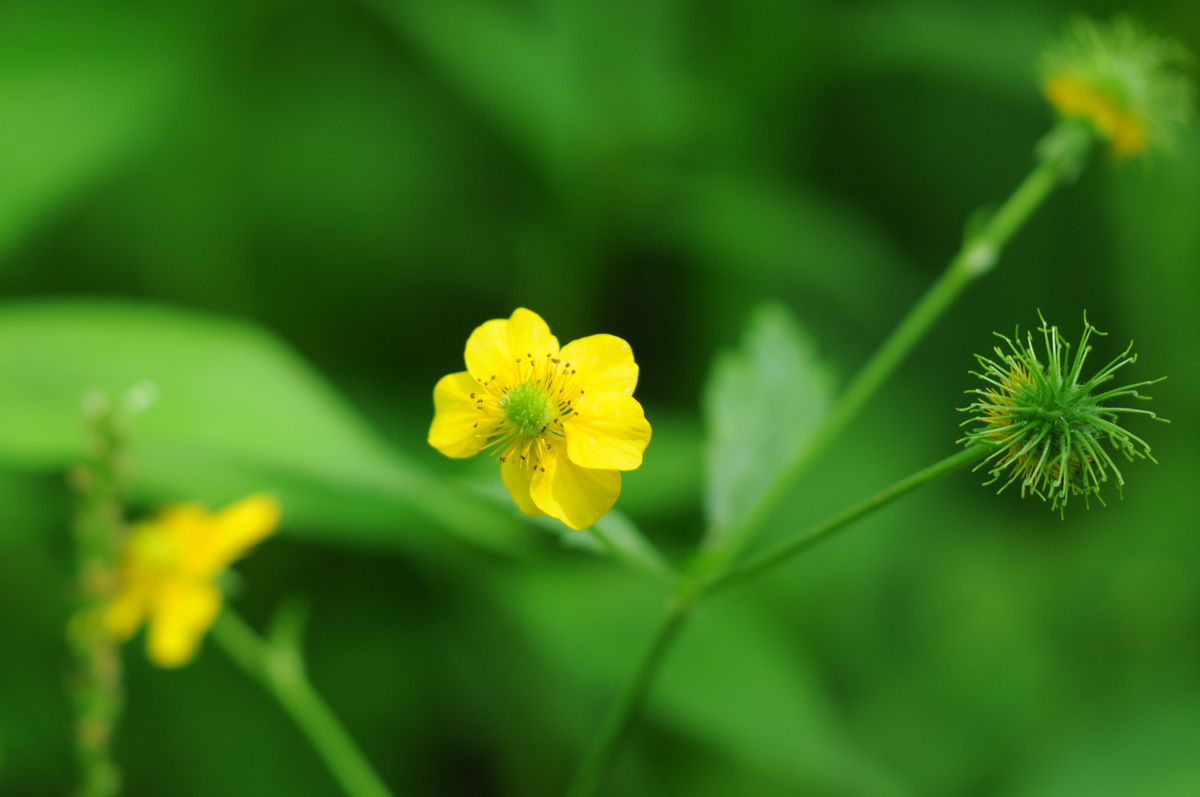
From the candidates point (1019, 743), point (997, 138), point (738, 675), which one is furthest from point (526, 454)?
point (997, 138)

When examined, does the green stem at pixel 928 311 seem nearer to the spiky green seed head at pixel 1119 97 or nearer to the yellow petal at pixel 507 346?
the spiky green seed head at pixel 1119 97

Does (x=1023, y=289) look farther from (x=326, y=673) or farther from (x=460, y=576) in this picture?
(x=326, y=673)

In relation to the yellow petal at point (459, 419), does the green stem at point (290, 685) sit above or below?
below

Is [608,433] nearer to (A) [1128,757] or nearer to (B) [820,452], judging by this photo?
(B) [820,452]

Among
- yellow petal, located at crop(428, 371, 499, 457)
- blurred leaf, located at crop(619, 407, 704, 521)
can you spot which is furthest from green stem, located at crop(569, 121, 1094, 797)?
blurred leaf, located at crop(619, 407, 704, 521)

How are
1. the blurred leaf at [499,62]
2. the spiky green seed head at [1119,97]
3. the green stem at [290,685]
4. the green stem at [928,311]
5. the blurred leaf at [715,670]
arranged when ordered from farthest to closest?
the blurred leaf at [499,62] → the blurred leaf at [715,670] → the spiky green seed head at [1119,97] → the green stem at [290,685] → the green stem at [928,311]

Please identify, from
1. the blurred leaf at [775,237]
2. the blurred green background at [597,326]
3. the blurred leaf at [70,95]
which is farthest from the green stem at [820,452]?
the blurred leaf at [70,95]
